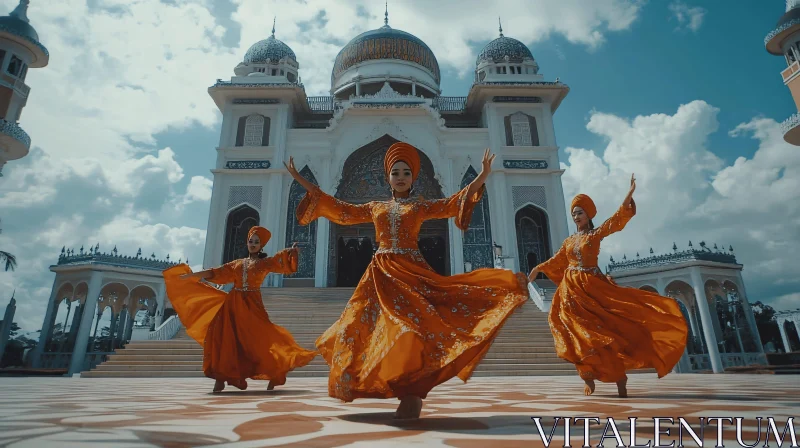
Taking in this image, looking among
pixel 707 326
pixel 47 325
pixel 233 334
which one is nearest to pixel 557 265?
pixel 233 334

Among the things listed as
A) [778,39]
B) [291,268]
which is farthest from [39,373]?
[778,39]

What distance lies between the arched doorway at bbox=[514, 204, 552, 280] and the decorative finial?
53.1 ft

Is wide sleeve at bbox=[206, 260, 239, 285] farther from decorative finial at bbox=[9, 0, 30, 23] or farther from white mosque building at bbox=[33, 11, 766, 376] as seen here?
decorative finial at bbox=[9, 0, 30, 23]

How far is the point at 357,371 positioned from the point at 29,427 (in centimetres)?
102

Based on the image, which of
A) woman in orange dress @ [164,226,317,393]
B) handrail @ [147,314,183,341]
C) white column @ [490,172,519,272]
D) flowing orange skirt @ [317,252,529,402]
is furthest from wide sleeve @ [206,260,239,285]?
white column @ [490,172,519,272]

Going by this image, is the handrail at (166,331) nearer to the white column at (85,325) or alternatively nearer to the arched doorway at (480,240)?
the white column at (85,325)

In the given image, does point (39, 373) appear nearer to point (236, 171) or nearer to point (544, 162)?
point (236, 171)

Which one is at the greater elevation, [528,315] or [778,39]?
[778,39]

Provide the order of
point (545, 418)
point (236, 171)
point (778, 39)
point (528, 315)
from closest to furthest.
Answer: point (545, 418)
point (528, 315)
point (778, 39)
point (236, 171)

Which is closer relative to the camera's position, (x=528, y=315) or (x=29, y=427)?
(x=29, y=427)

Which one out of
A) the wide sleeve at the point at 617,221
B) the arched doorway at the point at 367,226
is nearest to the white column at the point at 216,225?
the arched doorway at the point at 367,226

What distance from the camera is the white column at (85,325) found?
37.7 ft

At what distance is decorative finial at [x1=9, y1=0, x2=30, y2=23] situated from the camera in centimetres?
1298

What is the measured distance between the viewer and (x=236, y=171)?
14.1 metres
